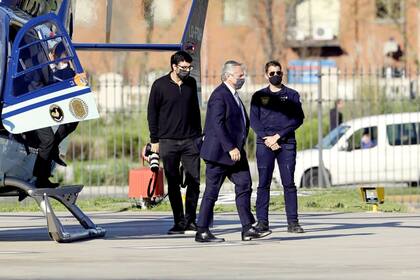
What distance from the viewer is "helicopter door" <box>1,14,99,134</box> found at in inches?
527

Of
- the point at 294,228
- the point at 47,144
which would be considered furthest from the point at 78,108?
the point at 294,228

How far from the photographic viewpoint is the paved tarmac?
1145 centimetres

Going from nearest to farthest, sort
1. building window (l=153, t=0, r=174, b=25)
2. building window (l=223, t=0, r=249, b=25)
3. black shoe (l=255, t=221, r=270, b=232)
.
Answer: black shoe (l=255, t=221, r=270, b=232) → building window (l=153, t=0, r=174, b=25) → building window (l=223, t=0, r=249, b=25)

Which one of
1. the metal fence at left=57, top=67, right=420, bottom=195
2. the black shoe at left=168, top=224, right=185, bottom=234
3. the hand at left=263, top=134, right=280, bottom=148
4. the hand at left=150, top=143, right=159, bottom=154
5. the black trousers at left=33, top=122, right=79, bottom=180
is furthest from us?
the metal fence at left=57, top=67, right=420, bottom=195

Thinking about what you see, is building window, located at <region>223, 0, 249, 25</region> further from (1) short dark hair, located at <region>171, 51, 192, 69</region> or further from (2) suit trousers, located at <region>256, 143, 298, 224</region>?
(2) suit trousers, located at <region>256, 143, 298, 224</region>

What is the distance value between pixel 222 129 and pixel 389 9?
3503 cm

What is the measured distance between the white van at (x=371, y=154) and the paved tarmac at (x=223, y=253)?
783cm

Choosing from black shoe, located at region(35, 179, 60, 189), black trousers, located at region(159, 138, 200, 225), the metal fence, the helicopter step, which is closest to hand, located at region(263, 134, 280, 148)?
black trousers, located at region(159, 138, 200, 225)

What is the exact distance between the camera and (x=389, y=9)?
4822cm

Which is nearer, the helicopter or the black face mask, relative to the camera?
the helicopter

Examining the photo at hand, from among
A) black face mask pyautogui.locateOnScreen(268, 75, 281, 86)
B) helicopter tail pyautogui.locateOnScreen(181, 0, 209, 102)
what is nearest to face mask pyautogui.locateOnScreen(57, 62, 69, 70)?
helicopter tail pyautogui.locateOnScreen(181, 0, 209, 102)

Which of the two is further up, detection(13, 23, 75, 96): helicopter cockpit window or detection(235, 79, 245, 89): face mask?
detection(13, 23, 75, 96): helicopter cockpit window

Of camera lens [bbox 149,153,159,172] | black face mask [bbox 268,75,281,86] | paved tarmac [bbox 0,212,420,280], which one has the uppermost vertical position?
black face mask [bbox 268,75,281,86]

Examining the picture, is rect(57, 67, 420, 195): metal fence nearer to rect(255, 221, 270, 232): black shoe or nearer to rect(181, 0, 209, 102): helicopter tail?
rect(181, 0, 209, 102): helicopter tail
